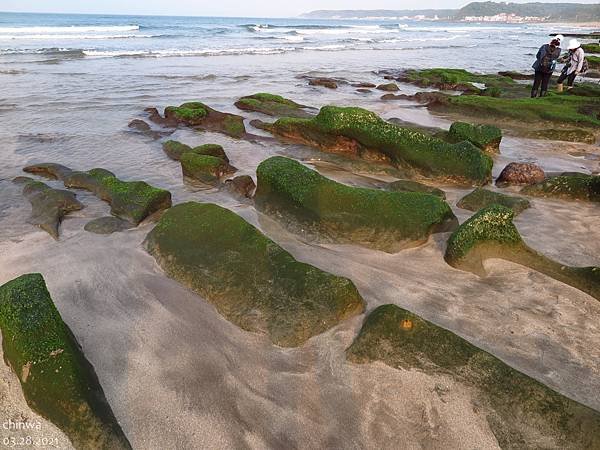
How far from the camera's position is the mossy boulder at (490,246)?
168 inches

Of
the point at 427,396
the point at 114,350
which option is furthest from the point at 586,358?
the point at 114,350

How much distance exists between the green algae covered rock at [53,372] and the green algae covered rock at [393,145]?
219 inches

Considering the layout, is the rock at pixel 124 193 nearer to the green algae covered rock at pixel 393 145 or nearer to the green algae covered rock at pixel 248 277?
the green algae covered rock at pixel 248 277

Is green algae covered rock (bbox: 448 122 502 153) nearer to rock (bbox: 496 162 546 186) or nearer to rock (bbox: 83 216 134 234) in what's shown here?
rock (bbox: 496 162 546 186)

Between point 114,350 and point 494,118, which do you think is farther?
point 494,118

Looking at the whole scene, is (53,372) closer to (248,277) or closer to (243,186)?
(248,277)

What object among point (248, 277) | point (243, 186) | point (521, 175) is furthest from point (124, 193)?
point (521, 175)

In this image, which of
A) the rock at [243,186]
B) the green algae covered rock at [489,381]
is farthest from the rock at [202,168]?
the green algae covered rock at [489,381]

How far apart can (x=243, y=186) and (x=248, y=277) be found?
268 centimetres

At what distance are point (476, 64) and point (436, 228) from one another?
24617 millimetres

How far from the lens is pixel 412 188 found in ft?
20.3

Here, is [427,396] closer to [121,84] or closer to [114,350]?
[114,350]

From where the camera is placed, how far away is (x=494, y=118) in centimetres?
1123

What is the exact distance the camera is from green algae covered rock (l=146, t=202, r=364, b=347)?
3373mm
